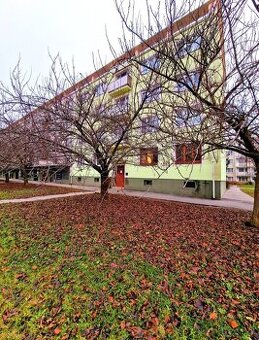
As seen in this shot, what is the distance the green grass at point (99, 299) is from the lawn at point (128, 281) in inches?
0.5

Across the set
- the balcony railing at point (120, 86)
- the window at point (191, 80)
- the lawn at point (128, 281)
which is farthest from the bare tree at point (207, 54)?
the balcony railing at point (120, 86)

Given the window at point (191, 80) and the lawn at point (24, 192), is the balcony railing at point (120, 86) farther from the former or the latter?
the window at point (191, 80)

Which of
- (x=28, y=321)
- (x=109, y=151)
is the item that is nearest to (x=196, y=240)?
(x=28, y=321)

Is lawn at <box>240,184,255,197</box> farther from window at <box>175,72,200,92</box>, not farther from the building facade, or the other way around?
window at <box>175,72,200,92</box>

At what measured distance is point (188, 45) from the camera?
4547 millimetres

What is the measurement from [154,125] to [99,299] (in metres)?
4.67

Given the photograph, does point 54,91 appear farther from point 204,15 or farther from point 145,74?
point 204,15

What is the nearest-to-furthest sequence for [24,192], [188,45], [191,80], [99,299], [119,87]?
[99,299] → [188,45] → [191,80] → [24,192] → [119,87]

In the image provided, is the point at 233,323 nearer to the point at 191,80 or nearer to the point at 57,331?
A: the point at 57,331

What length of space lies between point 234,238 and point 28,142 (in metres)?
6.31

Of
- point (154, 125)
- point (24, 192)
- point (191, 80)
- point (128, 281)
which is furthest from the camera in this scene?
point (24, 192)

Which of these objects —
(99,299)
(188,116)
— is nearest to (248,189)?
(188,116)

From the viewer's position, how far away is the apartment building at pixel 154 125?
4641 millimetres

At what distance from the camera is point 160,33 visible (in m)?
4.63
